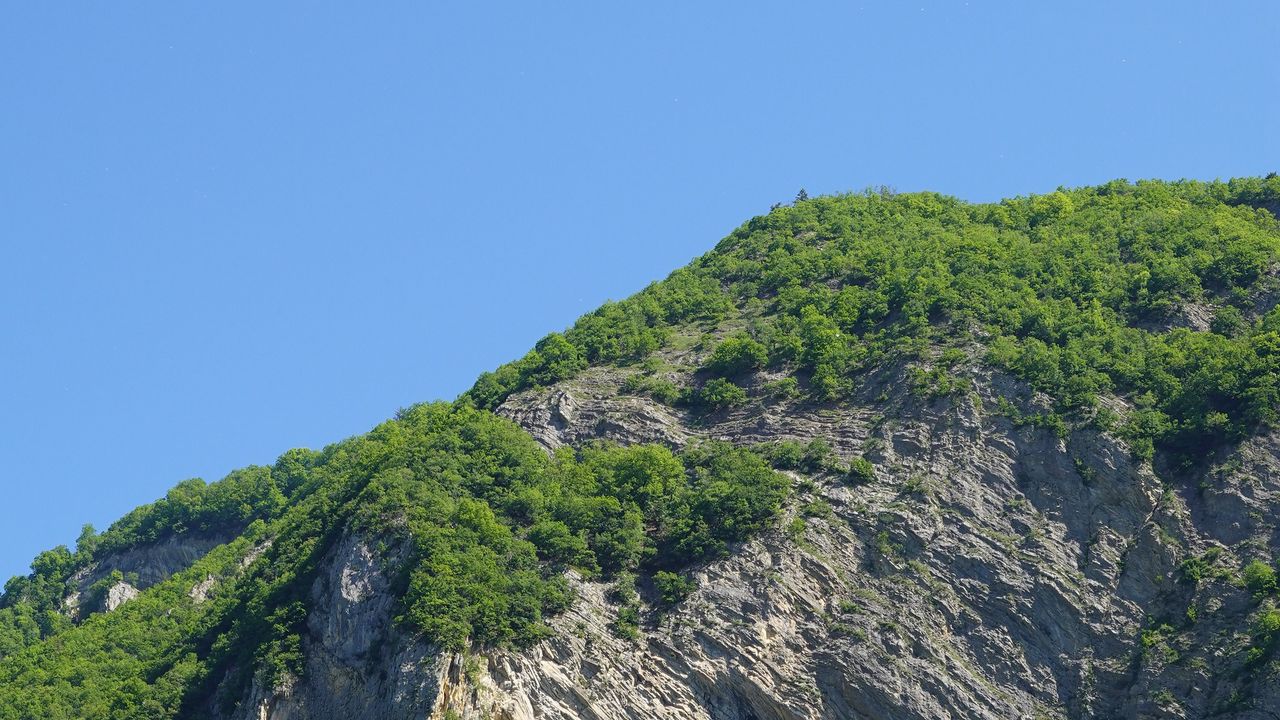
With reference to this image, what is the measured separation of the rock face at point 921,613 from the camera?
2650 inches

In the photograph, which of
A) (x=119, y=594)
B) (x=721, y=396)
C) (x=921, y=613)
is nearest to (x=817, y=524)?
(x=921, y=613)

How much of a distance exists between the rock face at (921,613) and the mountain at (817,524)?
0.38 ft

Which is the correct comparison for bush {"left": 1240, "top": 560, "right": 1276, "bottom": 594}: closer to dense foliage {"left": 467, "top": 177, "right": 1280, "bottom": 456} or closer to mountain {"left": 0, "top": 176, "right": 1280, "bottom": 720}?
mountain {"left": 0, "top": 176, "right": 1280, "bottom": 720}

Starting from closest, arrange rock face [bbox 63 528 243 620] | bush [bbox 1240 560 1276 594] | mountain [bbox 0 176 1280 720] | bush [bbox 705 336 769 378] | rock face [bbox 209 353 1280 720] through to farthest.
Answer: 1. rock face [bbox 209 353 1280 720]
2. mountain [bbox 0 176 1280 720]
3. bush [bbox 1240 560 1276 594]
4. bush [bbox 705 336 769 378]
5. rock face [bbox 63 528 243 620]

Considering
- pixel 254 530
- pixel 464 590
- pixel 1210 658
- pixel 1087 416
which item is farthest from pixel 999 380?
pixel 254 530

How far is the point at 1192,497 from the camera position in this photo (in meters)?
74.1

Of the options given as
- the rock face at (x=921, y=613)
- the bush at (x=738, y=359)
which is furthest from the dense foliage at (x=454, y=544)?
the bush at (x=738, y=359)

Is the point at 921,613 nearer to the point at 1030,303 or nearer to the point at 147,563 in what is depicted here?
the point at 1030,303

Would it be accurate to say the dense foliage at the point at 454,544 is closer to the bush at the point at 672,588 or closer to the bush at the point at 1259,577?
the bush at the point at 672,588

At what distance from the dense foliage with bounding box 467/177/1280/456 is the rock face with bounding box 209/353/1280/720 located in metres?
3.03

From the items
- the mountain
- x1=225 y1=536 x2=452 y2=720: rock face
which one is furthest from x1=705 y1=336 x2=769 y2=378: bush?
x1=225 y1=536 x2=452 y2=720: rock face

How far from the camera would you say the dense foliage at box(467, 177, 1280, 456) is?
259ft

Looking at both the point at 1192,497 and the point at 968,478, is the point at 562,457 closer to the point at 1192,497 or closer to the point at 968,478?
the point at 968,478

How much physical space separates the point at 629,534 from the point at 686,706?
9.15 meters
